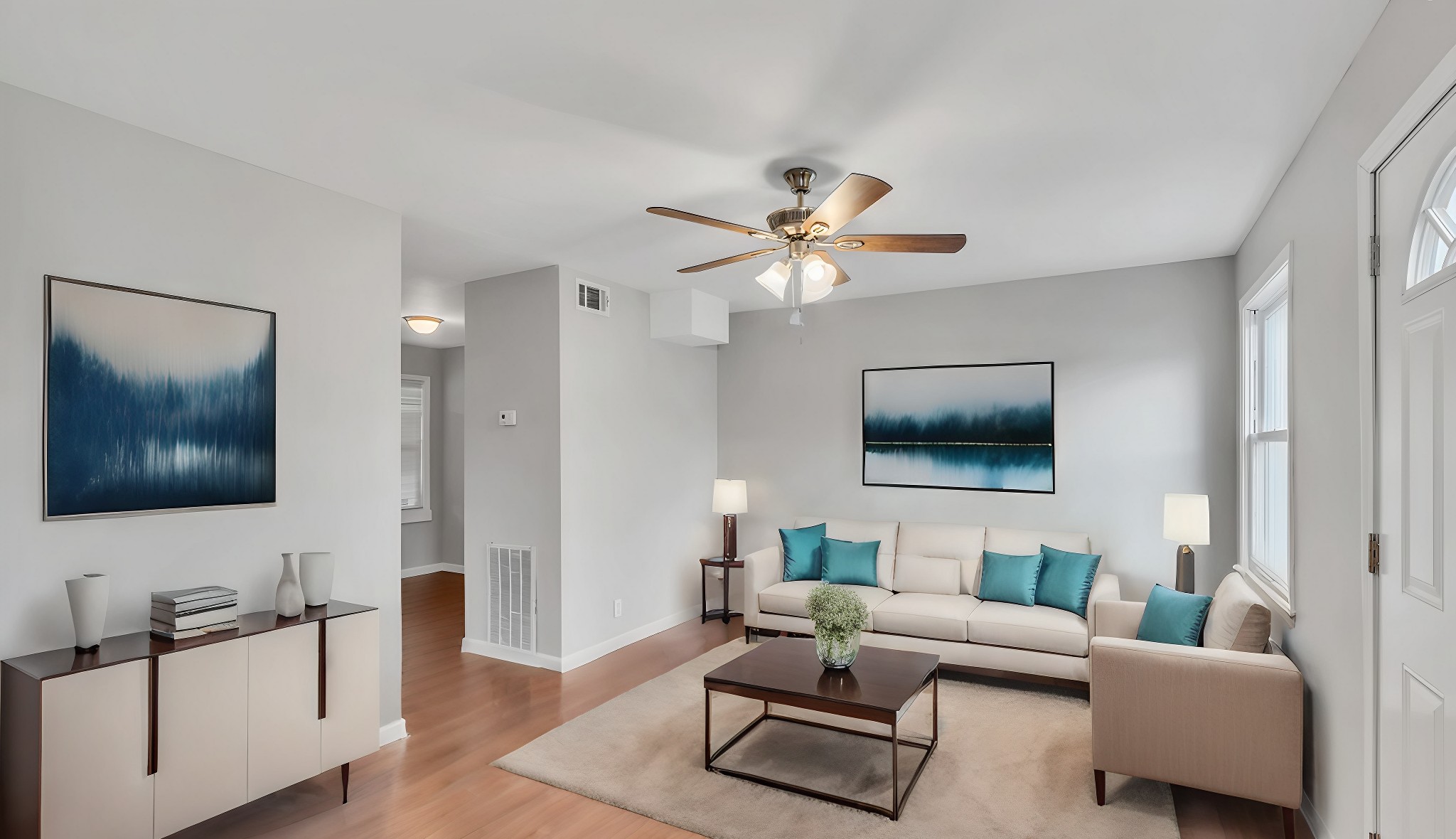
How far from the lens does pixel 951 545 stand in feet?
16.1

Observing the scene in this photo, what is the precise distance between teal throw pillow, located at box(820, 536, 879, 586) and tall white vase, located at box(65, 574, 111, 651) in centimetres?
389

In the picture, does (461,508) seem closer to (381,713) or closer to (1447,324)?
(381,713)

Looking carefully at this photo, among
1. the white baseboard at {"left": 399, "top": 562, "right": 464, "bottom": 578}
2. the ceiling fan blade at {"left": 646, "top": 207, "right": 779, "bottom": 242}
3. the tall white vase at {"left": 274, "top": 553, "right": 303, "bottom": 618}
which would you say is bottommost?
the white baseboard at {"left": 399, "top": 562, "right": 464, "bottom": 578}

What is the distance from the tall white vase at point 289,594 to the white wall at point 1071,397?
140 inches

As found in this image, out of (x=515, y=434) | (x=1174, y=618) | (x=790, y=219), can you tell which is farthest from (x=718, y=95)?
(x=515, y=434)

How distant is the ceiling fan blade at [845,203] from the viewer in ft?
7.86

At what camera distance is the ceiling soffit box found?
5293mm

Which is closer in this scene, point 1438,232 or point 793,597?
point 1438,232

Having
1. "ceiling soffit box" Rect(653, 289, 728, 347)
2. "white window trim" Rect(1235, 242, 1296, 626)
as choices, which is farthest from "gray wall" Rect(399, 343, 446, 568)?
"white window trim" Rect(1235, 242, 1296, 626)

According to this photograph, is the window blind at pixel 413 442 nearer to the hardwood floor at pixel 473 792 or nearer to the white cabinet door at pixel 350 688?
the hardwood floor at pixel 473 792

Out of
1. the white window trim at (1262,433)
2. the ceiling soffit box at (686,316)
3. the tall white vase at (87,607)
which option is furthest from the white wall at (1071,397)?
the tall white vase at (87,607)

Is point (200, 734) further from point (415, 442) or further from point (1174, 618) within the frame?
point (415, 442)

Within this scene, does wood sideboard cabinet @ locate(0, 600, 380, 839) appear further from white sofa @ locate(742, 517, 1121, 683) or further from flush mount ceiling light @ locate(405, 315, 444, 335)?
flush mount ceiling light @ locate(405, 315, 444, 335)

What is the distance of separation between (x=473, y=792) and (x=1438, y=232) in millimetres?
3587
